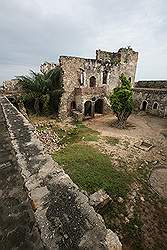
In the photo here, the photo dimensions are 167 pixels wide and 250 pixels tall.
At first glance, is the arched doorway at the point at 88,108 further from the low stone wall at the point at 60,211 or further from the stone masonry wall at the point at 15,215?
the stone masonry wall at the point at 15,215

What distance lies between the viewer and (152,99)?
17906mm

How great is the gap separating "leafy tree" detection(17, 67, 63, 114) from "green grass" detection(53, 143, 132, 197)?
7.44 metres

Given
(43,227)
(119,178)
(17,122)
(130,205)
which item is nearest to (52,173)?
(43,227)

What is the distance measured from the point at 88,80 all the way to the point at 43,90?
4834 millimetres

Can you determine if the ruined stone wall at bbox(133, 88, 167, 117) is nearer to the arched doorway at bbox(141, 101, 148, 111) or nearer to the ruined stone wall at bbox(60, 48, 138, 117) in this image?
→ the arched doorway at bbox(141, 101, 148, 111)

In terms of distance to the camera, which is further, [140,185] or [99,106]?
[99,106]

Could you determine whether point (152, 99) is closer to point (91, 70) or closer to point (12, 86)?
point (91, 70)

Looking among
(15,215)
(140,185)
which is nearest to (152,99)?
(140,185)

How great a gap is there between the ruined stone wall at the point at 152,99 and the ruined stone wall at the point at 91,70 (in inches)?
119

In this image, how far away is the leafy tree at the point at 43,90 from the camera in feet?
48.6

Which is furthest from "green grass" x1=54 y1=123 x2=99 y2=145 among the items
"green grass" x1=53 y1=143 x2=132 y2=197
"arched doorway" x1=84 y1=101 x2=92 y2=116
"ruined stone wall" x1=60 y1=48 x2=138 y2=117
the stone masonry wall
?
the stone masonry wall

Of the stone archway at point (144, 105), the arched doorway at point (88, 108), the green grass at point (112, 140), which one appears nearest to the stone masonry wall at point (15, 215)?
the green grass at point (112, 140)

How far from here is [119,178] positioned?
664 centimetres

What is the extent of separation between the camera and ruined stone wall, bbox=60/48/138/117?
15.5m
